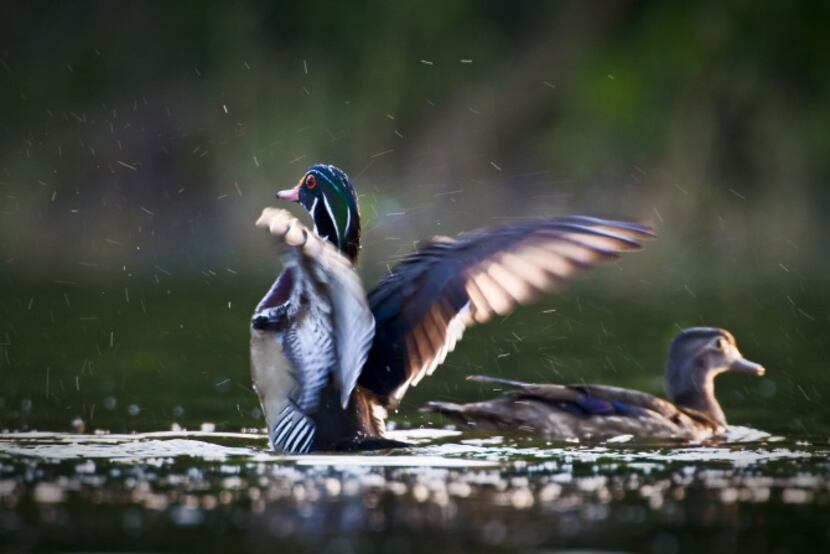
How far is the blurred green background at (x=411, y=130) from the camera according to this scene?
2191 centimetres

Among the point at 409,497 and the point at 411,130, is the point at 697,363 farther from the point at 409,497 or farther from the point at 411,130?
the point at 411,130

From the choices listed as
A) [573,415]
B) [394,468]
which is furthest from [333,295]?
[573,415]

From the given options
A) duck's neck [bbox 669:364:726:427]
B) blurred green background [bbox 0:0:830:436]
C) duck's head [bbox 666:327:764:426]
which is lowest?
duck's neck [bbox 669:364:726:427]

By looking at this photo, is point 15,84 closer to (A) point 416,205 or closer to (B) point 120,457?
(A) point 416,205

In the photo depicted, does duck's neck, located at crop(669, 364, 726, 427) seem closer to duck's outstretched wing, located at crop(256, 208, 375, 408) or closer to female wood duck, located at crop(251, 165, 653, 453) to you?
female wood duck, located at crop(251, 165, 653, 453)

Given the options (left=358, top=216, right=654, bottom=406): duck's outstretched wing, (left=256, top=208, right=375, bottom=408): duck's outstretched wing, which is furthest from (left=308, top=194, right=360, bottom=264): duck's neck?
(left=256, top=208, right=375, bottom=408): duck's outstretched wing

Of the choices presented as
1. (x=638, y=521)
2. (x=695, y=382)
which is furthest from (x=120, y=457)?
(x=695, y=382)

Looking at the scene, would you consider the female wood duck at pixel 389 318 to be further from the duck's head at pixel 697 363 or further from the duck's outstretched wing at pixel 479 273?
the duck's head at pixel 697 363

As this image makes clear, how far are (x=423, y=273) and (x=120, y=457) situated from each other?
1.57 meters

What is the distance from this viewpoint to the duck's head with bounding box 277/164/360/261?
26.4 ft

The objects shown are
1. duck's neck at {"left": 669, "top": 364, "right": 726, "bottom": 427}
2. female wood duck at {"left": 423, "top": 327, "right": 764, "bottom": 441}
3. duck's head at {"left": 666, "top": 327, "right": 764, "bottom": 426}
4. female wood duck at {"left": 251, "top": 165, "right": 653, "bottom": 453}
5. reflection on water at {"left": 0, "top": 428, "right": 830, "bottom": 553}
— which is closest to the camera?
reflection on water at {"left": 0, "top": 428, "right": 830, "bottom": 553}

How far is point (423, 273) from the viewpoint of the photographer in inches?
302

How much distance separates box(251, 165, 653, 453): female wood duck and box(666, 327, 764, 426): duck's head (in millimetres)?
2945

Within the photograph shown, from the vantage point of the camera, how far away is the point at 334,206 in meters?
8.10
